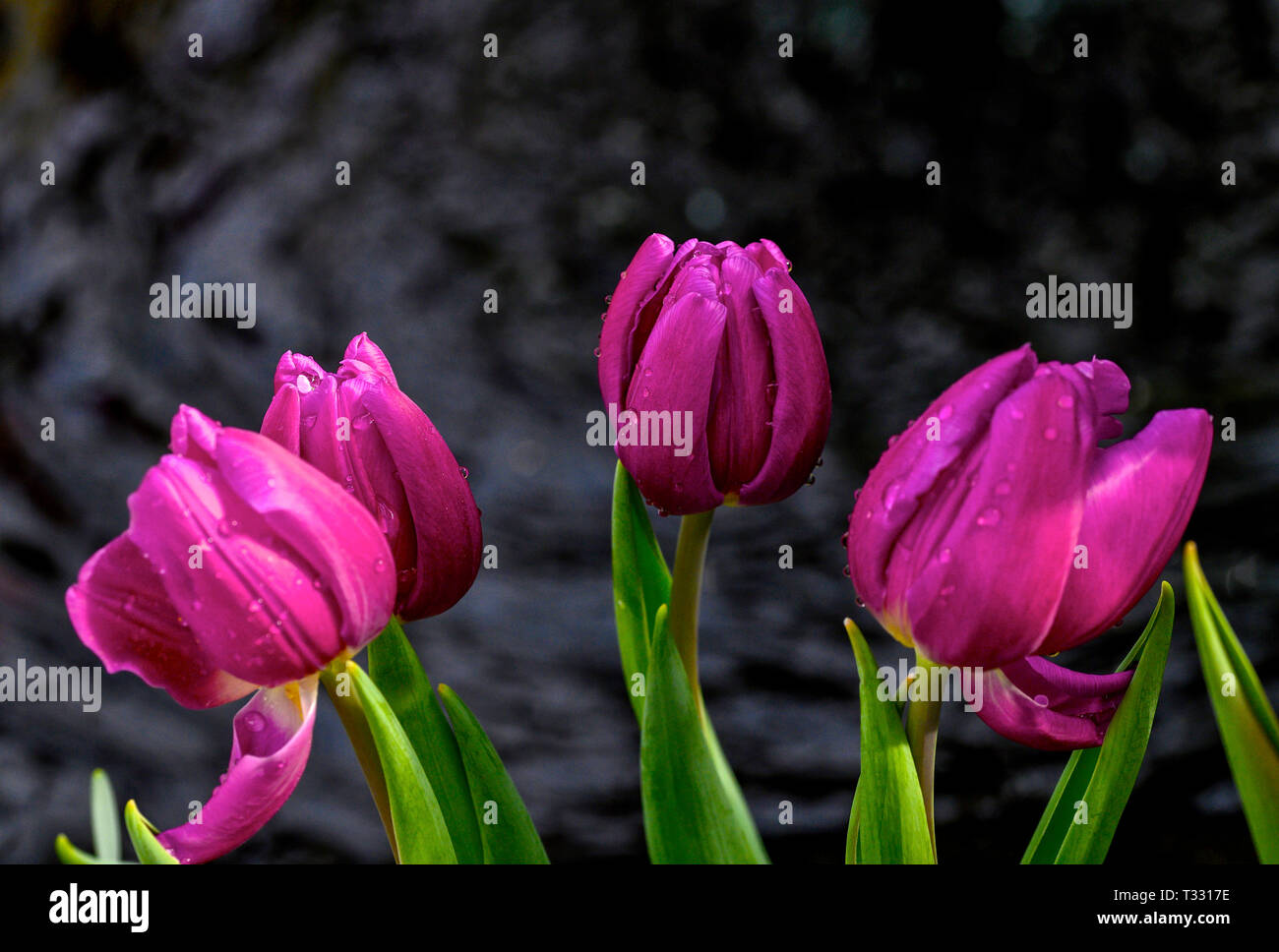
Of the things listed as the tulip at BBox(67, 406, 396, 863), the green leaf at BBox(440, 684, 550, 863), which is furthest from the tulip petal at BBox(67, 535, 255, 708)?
the green leaf at BBox(440, 684, 550, 863)

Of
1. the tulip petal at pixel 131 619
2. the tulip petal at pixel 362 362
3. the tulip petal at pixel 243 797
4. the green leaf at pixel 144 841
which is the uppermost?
the tulip petal at pixel 362 362

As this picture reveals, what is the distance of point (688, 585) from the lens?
17.7 inches

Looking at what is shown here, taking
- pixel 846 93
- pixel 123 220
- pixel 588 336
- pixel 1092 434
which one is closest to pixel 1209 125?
pixel 846 93

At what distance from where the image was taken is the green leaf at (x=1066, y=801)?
0.44 metres

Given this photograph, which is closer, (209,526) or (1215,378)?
(209,526)

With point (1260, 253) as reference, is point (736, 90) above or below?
above

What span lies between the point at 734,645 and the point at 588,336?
0.99ft

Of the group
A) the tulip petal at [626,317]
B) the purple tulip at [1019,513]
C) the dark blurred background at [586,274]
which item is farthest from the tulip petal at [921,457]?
the dark blurred background at [586,274]

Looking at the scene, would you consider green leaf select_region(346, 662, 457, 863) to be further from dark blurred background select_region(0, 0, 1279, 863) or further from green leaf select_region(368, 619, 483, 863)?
dark blurred background select_region(0, 0, 1279, 863)

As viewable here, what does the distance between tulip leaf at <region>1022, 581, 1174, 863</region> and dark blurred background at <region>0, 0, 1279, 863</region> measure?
40 centimetres

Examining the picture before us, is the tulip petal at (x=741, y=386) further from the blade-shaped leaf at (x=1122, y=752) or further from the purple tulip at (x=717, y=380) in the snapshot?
the blade-shaped leaf at (x=1122, y=752)

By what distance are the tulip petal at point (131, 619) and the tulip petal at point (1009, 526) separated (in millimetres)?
251
